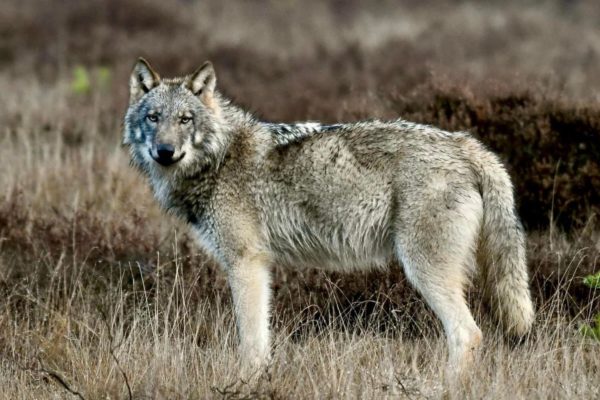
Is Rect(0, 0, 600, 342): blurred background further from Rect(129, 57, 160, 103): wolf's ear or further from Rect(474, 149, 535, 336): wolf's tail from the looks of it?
Rect(129, 57, 160, 103): wolf's ear

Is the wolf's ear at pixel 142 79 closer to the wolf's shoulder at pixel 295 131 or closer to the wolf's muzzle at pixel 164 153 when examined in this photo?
the wolf's muzzle at pixel 164 153

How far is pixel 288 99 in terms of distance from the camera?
12.2 metres

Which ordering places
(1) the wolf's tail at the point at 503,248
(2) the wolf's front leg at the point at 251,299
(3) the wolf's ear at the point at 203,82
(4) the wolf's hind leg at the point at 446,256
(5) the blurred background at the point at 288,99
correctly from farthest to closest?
(5) the blurred background at the point at 288,99, (3) the wolf's ear at the point at 203,82, (2) the wolf's front leg at the point at 251,299, (1) the wolf's tail at the point at 503,248, (4) the wolf's hind leg at the point at 446,256

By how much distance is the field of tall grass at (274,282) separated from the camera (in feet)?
15.4

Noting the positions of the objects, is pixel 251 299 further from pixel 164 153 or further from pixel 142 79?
pixel 142 79

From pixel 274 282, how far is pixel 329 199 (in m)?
1.35

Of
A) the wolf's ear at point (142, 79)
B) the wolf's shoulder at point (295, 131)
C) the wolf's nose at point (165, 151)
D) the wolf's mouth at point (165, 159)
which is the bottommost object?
the wolf's mouth at point (165, 159)

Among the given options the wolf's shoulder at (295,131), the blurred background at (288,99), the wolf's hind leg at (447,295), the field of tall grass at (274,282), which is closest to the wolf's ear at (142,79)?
the wolf's shoulder at (295,131)

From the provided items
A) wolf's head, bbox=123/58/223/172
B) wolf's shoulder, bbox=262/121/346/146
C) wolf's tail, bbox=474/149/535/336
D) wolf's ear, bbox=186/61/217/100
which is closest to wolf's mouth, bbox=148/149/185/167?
wolf's head, bbox=123/58/223/172

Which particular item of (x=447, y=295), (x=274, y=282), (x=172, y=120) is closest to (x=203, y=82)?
(x=172, y=120)

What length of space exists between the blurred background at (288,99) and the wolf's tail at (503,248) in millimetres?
691

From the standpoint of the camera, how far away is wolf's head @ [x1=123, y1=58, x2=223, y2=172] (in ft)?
17.8

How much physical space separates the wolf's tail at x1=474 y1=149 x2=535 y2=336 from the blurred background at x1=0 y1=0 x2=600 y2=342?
69 centimetres

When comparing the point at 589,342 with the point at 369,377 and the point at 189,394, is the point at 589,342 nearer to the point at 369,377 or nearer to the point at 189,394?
the point at 369,377
